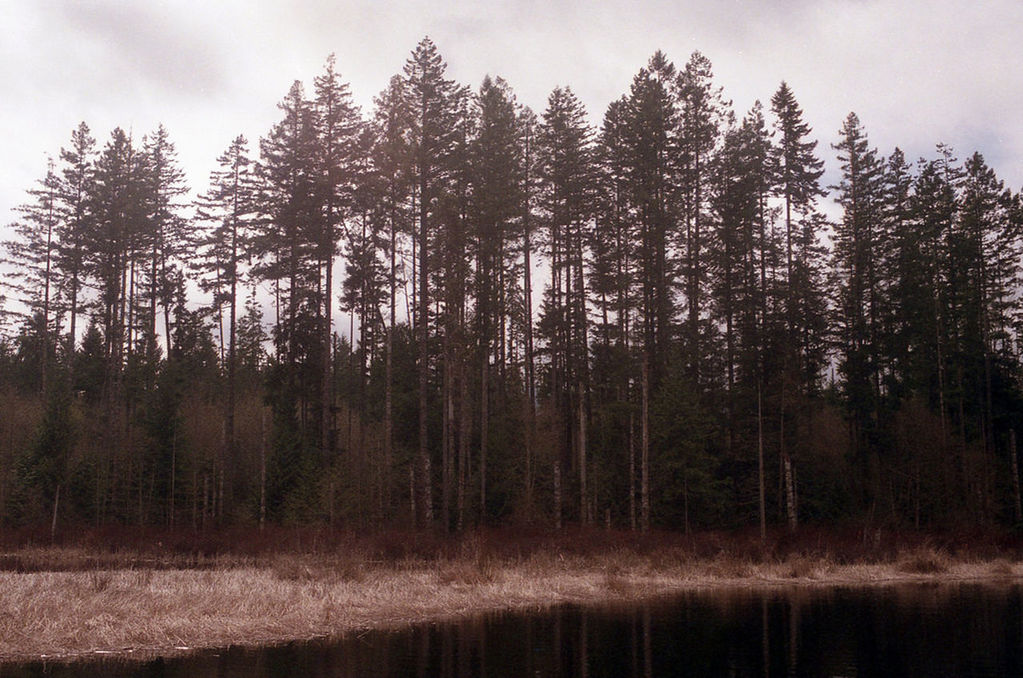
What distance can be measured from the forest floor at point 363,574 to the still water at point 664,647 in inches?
53.0

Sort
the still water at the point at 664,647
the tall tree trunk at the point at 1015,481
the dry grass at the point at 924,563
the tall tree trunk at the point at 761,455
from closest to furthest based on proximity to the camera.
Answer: the still water at the point at 664,647, the dry grass at the point at 924,563, the tall tree trunk at the point at 761,455, the tall tree trunk at the point at 1015,481

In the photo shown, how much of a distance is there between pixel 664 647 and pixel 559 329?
87.7 feet

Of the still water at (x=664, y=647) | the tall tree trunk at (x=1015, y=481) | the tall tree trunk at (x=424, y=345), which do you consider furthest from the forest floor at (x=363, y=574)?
the tall tree trunk at (x=1015, y=481)

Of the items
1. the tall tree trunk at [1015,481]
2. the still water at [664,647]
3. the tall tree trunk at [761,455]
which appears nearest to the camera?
the still water at [664,647]

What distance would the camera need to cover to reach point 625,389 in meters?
39.2

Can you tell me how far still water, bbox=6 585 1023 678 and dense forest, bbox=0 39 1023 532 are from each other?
15391mm

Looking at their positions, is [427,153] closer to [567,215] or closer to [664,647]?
[567,215]

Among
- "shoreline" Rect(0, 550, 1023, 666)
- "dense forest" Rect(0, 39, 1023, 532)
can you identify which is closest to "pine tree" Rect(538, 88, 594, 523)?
"dense forest" Rect(0, 39, 1023, 532)

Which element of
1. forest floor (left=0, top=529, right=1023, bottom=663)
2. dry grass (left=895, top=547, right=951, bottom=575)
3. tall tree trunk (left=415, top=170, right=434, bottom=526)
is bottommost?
dry grass (left=895, top=547, right=951, bottom=575)

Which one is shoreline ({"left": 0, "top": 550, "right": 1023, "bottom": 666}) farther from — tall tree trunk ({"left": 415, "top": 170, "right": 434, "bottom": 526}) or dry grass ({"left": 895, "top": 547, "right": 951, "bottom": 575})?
tall tree trunk ({"left": 415, "top": 170, "right": 434, "bottom": 526})

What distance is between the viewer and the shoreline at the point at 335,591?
44.0ft

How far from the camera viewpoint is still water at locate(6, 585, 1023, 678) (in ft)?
38.2

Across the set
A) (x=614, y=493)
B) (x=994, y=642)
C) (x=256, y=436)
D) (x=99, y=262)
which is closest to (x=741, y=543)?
(x=614, y=493)

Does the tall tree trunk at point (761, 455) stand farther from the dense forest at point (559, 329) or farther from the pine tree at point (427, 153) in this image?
the pine tree at point (427, 153)
